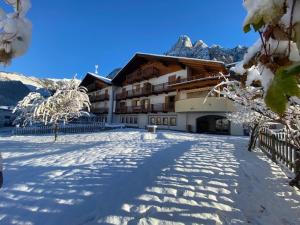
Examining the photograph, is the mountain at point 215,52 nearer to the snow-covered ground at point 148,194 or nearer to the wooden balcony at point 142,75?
the wooden balcony at point 142,75

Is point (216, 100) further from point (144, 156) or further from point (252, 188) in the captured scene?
point (252, 188)

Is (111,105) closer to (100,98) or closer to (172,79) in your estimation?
(100,98)

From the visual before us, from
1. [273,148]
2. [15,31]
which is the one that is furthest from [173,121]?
[15,31]

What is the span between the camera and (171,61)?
28297 mm

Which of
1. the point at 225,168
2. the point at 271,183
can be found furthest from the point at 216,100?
the point at 271,183

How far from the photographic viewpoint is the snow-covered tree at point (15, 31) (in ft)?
2.75

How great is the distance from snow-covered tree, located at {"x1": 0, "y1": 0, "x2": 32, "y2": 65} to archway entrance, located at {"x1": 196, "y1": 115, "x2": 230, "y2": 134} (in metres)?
27.0

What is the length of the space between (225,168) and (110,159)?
432 centimetres

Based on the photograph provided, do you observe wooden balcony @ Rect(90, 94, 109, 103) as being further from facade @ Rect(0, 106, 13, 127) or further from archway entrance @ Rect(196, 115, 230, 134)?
archway entrance @ Rect(196, 115, 230, 134)

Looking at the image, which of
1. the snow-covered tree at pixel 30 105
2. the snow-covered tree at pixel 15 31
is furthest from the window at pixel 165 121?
the snow-covered tree at pixel 15 31

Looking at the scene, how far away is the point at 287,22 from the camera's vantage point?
0.59 meters

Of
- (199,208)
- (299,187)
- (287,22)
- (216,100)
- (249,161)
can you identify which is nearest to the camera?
(287,22)

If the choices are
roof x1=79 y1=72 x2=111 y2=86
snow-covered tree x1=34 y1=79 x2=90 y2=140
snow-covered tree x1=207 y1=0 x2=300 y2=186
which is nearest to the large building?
roof x1=79 y1=72 x2=111 y2=86

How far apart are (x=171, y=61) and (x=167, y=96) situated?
183 inches
